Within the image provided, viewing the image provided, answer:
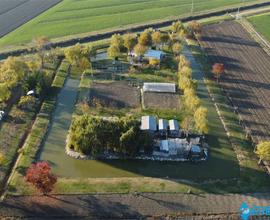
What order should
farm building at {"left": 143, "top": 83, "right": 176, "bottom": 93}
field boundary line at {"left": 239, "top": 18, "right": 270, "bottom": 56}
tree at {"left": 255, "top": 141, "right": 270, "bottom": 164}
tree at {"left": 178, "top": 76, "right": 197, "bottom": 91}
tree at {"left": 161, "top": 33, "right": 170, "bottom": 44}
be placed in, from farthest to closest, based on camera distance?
field boundary line at {"left": 239, "top": 18, "right": 270, "bottom": 56}
tree at {"left": 161, "top": 33, "right": 170, "bottom": 44}
farm building at {"left": 143, "top": 83, "right": 176, "bottom": 93}
tree at {"left": 178, "top": 76, "right": 197, "bottom": 91}
tree at {"left": 255, "top": 141, "right": 270, "bottom": 164}

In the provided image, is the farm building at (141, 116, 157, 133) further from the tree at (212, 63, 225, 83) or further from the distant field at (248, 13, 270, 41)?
the distant field at (248, 13, 270, 41)

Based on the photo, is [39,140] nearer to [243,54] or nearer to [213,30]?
[243,54]

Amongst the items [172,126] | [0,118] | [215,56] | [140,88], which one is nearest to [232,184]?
[172,126]

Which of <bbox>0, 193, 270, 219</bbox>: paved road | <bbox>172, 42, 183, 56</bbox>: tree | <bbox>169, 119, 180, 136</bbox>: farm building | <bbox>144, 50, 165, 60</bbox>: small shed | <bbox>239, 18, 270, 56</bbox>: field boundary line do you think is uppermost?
<bbox>239, 18, 270, 56</bbox>: field boundary line

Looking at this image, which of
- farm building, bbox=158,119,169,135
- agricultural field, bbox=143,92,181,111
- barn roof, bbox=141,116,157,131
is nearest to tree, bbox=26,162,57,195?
barn roof, bbox=141,116,157,131

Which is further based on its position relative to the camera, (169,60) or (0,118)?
(169,60)

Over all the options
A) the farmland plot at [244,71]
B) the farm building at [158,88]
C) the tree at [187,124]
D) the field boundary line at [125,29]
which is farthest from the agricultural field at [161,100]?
the field boundary line at [125,29]

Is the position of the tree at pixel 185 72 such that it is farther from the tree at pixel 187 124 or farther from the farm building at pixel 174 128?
the farm building at pixel 174 128
